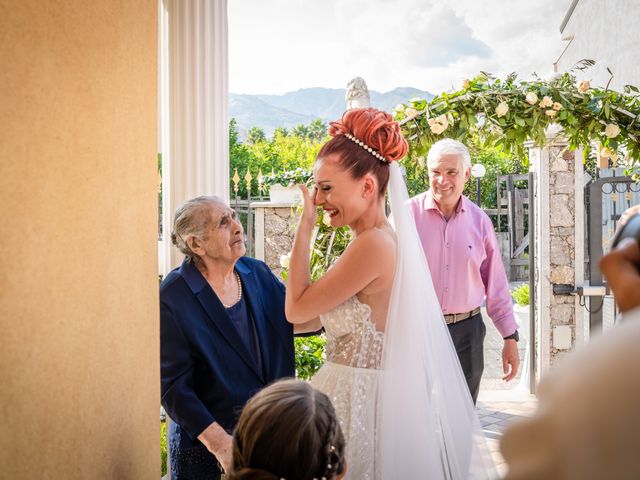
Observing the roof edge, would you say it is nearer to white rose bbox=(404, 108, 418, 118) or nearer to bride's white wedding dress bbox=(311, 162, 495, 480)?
white rose bbox=(404, 108, 418, 118)

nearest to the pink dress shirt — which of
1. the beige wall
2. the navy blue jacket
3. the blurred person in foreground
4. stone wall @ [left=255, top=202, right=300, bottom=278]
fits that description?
the navy blue jacket

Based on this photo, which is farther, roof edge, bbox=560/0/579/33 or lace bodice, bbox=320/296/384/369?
roof edge, bbox=560/0/579/33

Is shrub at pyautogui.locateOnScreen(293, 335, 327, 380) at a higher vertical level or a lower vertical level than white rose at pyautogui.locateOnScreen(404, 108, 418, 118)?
lower

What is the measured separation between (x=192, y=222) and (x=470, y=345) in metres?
1.98

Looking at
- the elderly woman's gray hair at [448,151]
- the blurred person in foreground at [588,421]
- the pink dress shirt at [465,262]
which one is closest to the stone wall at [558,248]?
the pink dress shirt at [465,262]

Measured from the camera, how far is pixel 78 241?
129cm

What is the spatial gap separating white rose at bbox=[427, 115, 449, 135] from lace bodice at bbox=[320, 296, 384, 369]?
2.13 meters

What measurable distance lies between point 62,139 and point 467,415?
188 centimetres

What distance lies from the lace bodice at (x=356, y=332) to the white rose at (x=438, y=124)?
2.13 metres

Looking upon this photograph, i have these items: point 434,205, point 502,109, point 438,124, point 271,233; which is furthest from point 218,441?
point 271,233

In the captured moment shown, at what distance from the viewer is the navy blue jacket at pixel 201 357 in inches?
85.6

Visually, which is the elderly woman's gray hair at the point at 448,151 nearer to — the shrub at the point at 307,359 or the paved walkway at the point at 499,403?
the shrub at the point at 307,359

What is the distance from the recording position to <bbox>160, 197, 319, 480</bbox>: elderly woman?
85.3 inches

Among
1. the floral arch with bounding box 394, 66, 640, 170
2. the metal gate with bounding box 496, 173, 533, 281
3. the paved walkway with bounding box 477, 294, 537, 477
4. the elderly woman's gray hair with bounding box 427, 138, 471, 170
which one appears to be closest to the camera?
the elderly woman's gray hair with bounding box 427, 138, 471, 170
